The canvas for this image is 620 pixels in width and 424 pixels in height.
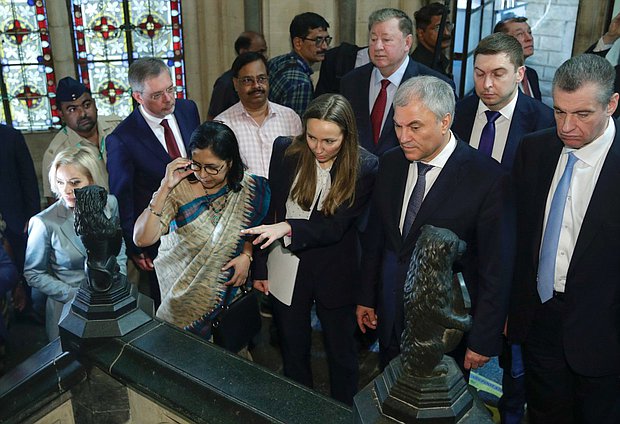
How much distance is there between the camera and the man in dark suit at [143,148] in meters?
3.66

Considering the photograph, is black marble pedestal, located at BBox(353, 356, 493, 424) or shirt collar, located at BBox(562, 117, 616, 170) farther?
shirt collar, located at BBox(562, 117, 616, 170)

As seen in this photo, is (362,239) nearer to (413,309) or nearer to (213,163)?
(213,163)

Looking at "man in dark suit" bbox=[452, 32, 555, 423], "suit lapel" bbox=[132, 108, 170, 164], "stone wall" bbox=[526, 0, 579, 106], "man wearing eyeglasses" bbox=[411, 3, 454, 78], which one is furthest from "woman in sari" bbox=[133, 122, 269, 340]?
"stone wall" bbox=[526, 0, 579, 106]

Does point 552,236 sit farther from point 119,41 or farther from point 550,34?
point 550,34

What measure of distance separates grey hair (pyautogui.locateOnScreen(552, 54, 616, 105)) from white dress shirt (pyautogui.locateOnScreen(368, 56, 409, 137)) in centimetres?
145

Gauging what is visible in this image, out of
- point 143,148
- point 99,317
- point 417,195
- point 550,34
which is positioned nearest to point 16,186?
point 143,148

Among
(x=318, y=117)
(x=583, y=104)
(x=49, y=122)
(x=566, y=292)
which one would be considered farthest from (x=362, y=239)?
(x=49, y=122)

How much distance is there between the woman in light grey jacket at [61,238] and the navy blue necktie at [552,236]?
81.5 inches

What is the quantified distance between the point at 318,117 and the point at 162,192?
0.78 meters

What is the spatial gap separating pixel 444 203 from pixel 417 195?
0.13 m

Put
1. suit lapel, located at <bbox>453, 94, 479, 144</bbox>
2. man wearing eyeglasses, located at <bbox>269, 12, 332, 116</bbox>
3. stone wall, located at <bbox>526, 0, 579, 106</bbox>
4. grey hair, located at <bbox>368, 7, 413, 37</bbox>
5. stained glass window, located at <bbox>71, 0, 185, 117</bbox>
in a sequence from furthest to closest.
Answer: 1. stone wall, located at <bbox>526, 0, 579, 106</bbox>
2. stained glass window, located at <bbox>71, 0, 185, 117</bbox>
3. man wearing eyeglasses, located at <bbox>269, 12, 332, 116</bbox>
4. grey hair, located at <bbox>368, 7, 413, 37</bbox>
5. suit lapel, located at <bbox>453, 94, 479, 144</bbox>

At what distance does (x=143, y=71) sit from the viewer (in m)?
3.67

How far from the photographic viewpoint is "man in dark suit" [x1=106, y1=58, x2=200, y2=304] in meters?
3.66

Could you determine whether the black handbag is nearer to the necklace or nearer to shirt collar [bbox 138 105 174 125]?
the necklace
